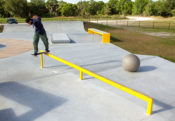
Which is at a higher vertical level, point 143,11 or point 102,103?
point 143,11

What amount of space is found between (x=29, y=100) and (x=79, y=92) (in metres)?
1.62

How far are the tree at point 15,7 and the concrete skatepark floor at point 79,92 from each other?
6775 cm

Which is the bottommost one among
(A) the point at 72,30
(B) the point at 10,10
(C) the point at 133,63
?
A: (C) the point at 133,63

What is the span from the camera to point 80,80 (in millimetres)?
6867

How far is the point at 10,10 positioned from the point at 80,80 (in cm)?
7279

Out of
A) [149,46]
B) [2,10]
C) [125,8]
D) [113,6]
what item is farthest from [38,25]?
[113,6]

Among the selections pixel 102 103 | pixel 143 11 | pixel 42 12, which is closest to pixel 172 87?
pixel 102 103

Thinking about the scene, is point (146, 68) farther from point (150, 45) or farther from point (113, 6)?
point (113, 6)

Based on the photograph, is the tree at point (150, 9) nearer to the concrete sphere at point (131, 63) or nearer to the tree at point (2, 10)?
the tree at point (2, 10)

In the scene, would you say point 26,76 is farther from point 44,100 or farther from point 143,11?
point 143,11

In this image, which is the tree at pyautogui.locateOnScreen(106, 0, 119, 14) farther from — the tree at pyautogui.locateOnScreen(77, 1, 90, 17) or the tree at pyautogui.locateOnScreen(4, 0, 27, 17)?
the tree at pyautogui.locateOnScreen(4, 0, 27, 17)

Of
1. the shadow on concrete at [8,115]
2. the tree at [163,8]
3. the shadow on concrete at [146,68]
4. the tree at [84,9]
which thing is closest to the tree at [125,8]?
the tree at [163,8]

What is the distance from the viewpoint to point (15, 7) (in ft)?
226

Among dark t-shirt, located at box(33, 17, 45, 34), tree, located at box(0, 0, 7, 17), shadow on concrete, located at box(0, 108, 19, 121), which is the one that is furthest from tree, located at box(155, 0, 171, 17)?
shadow on concrete, located at box(0, 108, 19, 121)
